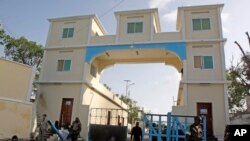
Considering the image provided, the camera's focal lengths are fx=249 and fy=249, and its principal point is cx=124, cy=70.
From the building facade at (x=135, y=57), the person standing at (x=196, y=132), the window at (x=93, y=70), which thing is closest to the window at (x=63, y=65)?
the building facade at (x=135, y=57)

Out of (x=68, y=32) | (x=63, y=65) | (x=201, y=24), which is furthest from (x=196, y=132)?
(x=68, y=32)

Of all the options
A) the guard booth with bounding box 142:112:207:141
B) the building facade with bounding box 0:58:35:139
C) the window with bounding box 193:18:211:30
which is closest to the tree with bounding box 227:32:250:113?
the window with bounding box 193:18:211:30

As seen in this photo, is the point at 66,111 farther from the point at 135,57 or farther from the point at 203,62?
the point at 203,62

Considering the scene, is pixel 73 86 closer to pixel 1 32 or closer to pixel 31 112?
pixel 31 112

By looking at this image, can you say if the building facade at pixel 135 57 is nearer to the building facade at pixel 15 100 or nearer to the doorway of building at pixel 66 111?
the doorway of building at pixel 66 111

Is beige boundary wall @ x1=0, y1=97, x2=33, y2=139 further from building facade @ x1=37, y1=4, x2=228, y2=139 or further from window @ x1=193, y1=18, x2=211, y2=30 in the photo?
window @ x1=193, y1=18, x2=211, y2=30

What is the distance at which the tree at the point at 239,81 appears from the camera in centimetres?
1997

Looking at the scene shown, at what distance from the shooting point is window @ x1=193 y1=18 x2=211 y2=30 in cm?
1687

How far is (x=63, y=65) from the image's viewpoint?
18.7 meters

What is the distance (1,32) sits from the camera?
2247 centimetres

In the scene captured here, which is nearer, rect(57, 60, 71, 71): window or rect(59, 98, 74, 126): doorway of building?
rect(59, 98, 74, 126): doorway of building

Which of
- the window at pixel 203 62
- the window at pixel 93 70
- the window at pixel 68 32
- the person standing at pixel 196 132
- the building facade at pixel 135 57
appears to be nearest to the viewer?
the person standing at pixel 196 132

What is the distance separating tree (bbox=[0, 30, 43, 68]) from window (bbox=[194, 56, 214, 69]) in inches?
639

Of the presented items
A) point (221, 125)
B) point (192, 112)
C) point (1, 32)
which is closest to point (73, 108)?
point (192, 112)
